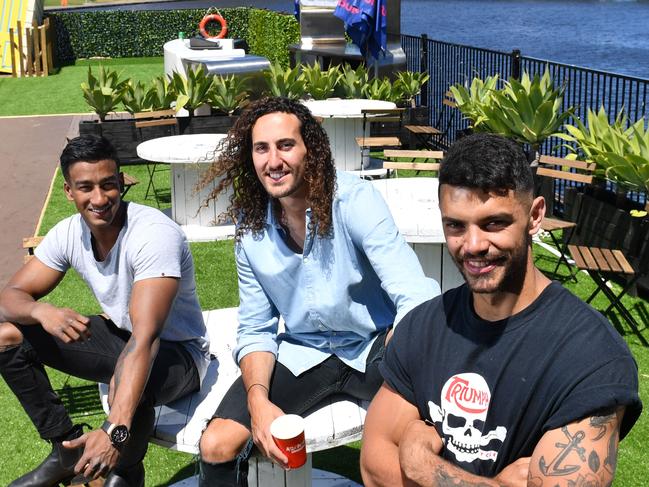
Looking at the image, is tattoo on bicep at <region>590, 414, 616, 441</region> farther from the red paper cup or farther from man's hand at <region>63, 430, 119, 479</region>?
man's hand at <region>63, 430, 119, 479</region>

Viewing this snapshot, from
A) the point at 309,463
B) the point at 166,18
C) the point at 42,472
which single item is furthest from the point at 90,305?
the point at 166,18

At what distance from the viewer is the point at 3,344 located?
11.1ft

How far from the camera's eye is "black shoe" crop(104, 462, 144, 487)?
321 centimetres

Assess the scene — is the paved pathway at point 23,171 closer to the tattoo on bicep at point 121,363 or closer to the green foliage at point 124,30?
the tattoo on bicep at point 121,363

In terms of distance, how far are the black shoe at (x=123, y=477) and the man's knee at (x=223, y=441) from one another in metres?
0.46

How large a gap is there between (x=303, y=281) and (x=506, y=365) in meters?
1.13

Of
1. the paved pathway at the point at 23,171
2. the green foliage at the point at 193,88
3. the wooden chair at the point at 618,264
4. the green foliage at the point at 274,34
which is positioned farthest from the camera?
the green foliage at the point at 274,34

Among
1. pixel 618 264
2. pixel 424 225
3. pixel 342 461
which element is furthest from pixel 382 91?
pixel 342 461

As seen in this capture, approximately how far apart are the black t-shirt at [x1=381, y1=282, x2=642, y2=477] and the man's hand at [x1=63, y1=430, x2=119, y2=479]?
1150 mm

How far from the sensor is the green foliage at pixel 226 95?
10.5 meters

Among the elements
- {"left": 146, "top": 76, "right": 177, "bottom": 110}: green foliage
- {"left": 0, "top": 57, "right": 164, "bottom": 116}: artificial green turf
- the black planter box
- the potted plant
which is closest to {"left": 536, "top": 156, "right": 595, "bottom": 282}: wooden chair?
the potted plant

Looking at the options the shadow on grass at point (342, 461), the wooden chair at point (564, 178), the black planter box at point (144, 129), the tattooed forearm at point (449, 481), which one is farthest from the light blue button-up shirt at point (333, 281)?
the black planter box at point (144, 129)

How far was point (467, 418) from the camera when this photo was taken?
2193mm

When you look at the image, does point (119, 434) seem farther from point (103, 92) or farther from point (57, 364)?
point (103, 92)
